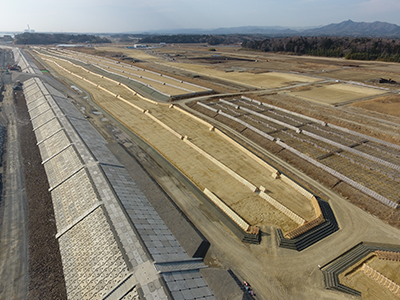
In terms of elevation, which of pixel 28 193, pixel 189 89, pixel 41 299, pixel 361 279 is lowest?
pixel 361 279

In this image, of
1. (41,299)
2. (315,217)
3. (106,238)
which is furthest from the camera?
(315,217)

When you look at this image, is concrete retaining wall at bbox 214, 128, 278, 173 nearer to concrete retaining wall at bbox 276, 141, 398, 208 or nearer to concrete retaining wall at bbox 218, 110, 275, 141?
concrete retaining wall at bbox 218, 110, 275, 141

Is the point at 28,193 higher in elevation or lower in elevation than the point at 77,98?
lower

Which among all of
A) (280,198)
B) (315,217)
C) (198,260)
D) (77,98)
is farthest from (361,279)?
(77,98)

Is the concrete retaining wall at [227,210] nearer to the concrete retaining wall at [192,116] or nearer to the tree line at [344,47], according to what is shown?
the concrete retaining wall at [192,116]

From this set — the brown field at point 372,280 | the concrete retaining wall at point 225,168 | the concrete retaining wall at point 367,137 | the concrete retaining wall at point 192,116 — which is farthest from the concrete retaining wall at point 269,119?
the brown field at point 372,280

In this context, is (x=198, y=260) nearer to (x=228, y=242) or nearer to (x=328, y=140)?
(x=228, y=242)

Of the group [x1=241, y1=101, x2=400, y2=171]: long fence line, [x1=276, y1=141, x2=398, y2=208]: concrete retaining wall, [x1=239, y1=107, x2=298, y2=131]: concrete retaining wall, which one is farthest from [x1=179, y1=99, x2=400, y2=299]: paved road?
[x1=239, y1=107, x2=298, y2=131]: concrete retaining wall

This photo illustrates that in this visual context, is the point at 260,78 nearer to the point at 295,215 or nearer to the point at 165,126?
the point at 165,126
